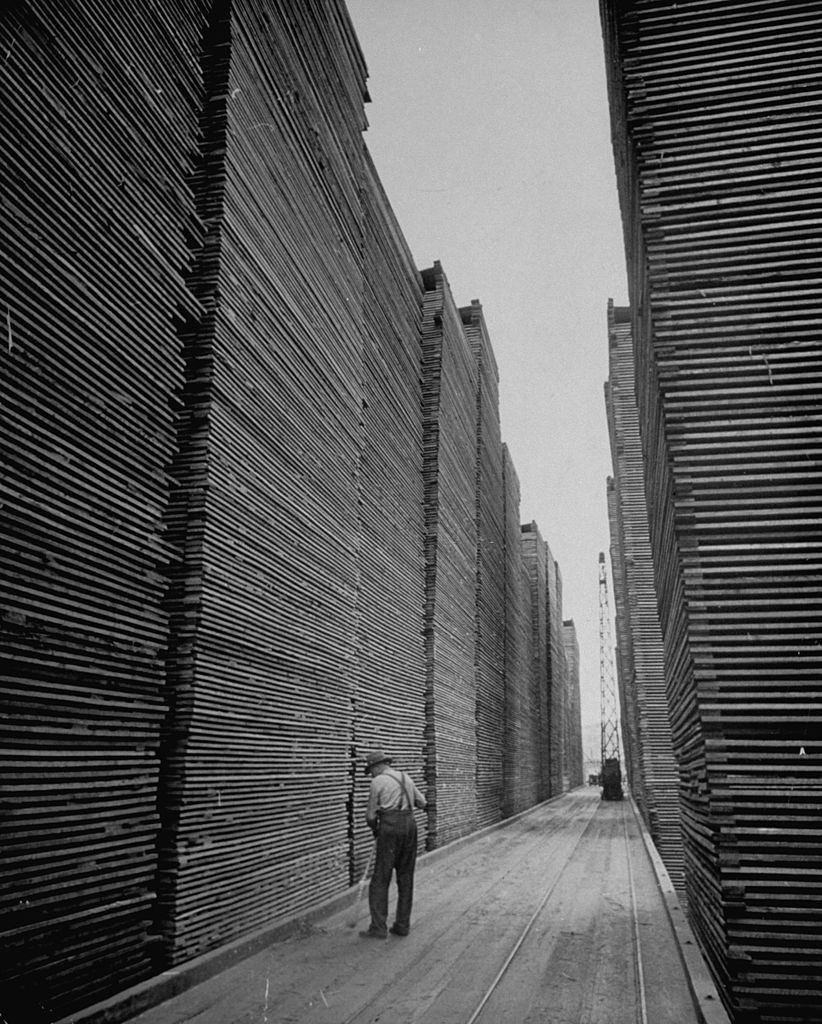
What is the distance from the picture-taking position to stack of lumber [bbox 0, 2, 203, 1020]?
443 cm

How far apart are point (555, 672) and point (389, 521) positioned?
105ft

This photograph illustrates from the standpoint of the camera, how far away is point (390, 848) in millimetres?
6809

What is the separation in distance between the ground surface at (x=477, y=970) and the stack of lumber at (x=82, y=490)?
3.33ft

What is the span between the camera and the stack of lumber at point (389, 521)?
1101 centimetres

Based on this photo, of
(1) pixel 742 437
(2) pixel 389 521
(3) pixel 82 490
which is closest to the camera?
(3) pixel 82 490

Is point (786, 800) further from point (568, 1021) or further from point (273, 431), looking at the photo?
point (273, 431)

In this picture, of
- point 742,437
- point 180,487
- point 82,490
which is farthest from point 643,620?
point 82,490

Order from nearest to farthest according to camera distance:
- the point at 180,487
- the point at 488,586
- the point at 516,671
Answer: the point at 180,487, the point at 488,586, the point at 516,671

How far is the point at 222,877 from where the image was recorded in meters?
6.26

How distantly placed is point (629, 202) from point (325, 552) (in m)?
5.17

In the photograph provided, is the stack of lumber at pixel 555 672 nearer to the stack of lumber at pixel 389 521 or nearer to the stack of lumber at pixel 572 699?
the stack of lumber at pixel 572 699

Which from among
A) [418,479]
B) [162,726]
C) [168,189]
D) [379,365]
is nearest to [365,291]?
[379,365]

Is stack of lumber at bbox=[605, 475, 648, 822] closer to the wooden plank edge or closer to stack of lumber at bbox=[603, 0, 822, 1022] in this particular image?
the wooden plank edge

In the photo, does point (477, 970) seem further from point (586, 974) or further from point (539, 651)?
point (539, 651)
